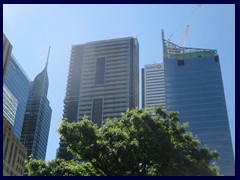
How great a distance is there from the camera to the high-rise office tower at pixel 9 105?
9612 cm

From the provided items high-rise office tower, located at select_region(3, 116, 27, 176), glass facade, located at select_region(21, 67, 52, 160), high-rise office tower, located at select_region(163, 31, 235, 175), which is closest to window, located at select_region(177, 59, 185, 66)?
high-rise office tower, located at select_region(163, 31, 235, 175)

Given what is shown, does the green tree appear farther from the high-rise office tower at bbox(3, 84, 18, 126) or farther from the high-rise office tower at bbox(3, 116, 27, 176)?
the high-rise office tower at bbox(3, 84, 18, 126)

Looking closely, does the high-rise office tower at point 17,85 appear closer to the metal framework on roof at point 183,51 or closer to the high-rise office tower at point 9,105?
the high-rise office tower at point 9,105

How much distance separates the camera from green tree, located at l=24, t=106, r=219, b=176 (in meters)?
15.3

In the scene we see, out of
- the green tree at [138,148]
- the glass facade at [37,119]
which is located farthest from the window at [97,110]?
the green tree at [138,148]

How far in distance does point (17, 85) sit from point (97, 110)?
83.0 ft

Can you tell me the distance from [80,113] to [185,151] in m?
95.5

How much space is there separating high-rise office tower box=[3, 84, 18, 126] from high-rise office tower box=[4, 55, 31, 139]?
2.39 m

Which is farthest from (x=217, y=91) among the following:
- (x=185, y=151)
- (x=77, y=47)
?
(x=185, y=151)

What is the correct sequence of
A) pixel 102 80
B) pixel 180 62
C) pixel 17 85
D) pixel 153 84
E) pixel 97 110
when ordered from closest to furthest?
pixel 180 62
pixel 17 85
pixel 97 110
pixel 102 80
pixel 153 84

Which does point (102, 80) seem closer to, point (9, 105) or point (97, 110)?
point (97, 110)

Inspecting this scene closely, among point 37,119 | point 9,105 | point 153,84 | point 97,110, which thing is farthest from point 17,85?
point 153,84

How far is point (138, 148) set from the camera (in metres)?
15.7
